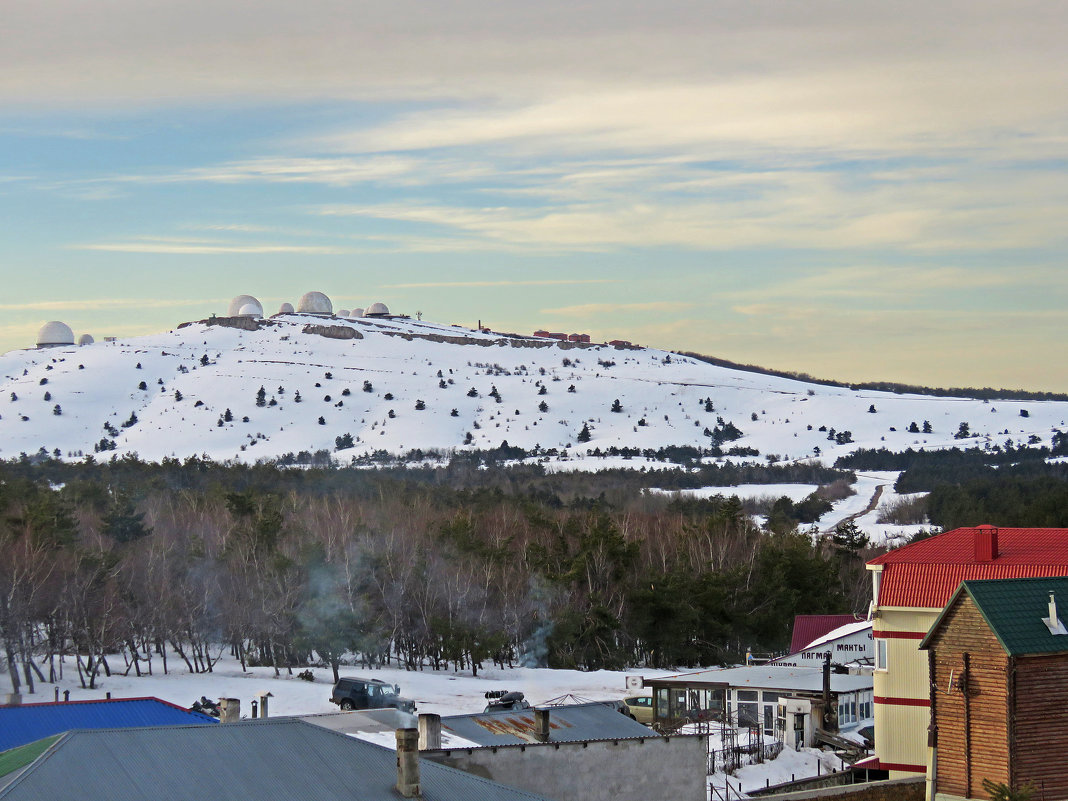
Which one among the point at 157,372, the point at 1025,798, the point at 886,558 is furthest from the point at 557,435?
the point at 1025,798

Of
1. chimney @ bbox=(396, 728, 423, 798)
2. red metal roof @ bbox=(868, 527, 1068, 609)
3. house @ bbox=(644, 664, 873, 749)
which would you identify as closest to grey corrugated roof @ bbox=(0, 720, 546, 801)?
chimney @ bbox=(396, 728, 423, 798)

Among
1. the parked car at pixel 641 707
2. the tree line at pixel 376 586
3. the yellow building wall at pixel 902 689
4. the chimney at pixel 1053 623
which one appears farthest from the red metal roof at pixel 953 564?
the tree line at pixel 376 586

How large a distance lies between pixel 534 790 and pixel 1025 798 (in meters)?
9.03

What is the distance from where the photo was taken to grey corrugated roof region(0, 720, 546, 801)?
62.7 feet

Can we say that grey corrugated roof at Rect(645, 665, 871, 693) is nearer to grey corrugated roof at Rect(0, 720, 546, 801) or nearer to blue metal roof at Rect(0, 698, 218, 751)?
blue metal roof at Rect(0, 698, 218, 751)

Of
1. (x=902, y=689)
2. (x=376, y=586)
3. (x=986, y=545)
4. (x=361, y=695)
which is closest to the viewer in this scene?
(x=902, y=689)

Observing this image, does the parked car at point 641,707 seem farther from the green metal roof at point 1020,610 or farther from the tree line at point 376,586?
the green metal roof at point 1020,610

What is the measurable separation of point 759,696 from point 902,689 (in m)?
14.3

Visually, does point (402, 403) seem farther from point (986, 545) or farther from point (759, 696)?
point (986, 545)

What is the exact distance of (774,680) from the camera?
47156 millimetres

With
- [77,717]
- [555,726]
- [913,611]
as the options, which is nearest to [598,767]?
[555,726]

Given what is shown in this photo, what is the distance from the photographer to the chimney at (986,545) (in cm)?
3362

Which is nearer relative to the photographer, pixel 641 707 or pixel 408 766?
pixel 408 766

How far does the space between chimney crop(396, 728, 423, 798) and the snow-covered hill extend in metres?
124
